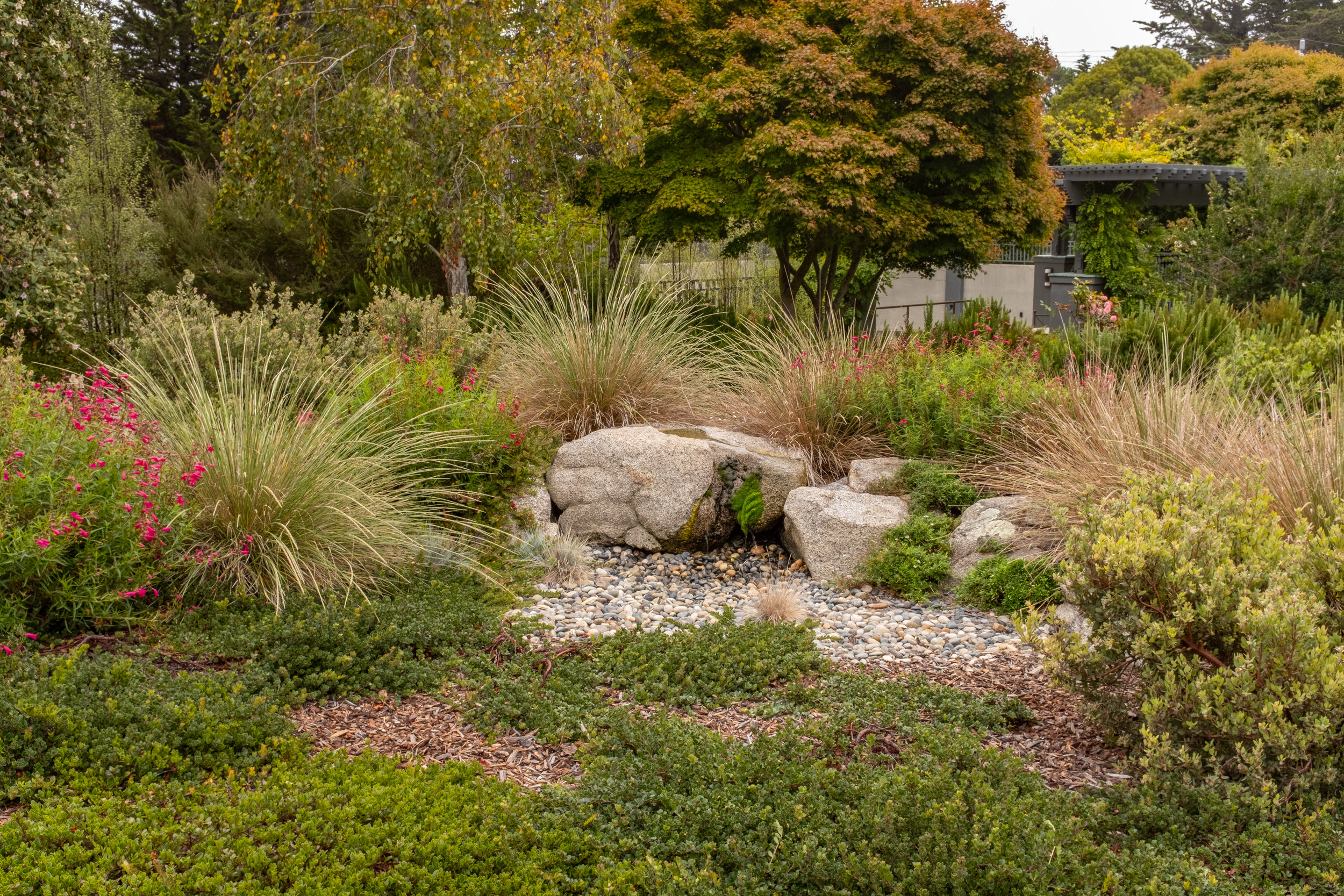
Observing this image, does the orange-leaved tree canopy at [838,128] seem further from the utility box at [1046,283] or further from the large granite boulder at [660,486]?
the utility box at [1046,283]

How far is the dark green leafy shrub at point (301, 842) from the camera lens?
7.00ft

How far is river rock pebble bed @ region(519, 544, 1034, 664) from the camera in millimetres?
4074

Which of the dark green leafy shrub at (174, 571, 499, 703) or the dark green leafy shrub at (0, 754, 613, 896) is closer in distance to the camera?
the dark green leafy shrub at (0, 754, 613, 896)

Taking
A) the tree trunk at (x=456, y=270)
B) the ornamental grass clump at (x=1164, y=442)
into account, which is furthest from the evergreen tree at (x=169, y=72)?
the ornamental grass clump at (x=1164, y=442)

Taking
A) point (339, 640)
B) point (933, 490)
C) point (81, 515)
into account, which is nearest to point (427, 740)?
point (339, 640)

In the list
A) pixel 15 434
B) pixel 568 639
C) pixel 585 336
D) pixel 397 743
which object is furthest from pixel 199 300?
pixel 397 743

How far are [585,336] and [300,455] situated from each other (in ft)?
8.74

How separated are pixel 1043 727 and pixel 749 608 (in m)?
1.69

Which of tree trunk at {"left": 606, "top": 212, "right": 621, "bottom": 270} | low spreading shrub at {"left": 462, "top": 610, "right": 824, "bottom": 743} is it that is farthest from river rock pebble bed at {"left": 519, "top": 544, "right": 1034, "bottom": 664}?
tree trunk at {"left": 606, "top": 212, "right": 621, "bottom": 270}

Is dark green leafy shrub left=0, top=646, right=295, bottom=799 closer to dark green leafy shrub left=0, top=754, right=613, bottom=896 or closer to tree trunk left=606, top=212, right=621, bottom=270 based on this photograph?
dark green leafy shrub left=0, top=754, right=613, bottom=896

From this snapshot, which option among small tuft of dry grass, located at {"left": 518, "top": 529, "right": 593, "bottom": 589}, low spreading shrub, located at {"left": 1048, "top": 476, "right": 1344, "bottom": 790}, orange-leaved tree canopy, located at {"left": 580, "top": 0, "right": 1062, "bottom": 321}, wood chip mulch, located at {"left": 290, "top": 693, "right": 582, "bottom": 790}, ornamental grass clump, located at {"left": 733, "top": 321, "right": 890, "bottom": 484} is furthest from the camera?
orange-leaved tree canopy, located at {"left": 580, "top": 0, "right": 1062, "bottom": 321}

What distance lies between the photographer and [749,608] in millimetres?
4652

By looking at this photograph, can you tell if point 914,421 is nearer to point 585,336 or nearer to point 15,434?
point 585,336

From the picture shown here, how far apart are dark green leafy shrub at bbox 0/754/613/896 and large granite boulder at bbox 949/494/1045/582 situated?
297cm
